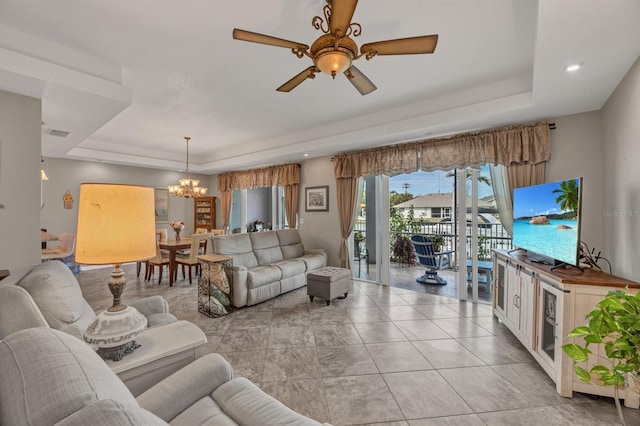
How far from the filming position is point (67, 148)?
5.04m

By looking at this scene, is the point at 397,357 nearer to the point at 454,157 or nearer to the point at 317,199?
the point at 454,157

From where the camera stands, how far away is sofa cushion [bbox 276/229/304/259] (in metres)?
5.29

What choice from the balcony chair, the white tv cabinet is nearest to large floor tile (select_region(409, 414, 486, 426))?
the white tv cabinet

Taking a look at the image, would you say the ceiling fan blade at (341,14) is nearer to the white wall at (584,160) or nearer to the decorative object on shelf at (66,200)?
the white wall at (584,160)

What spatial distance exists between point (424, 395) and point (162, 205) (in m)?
7.57

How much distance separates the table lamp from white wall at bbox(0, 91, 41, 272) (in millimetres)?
2367

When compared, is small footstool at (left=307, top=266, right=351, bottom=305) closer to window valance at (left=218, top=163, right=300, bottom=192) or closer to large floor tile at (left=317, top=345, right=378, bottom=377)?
large floor tile at (left=317, top=345, right=378, bottom=377)

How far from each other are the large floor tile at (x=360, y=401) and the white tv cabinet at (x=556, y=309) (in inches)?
51.8

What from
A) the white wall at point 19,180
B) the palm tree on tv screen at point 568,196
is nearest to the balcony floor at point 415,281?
the palm tree on tv screen at point 568,196

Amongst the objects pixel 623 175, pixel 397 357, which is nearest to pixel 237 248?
pixel 397 357

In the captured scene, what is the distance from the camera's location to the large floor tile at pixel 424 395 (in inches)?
75.6

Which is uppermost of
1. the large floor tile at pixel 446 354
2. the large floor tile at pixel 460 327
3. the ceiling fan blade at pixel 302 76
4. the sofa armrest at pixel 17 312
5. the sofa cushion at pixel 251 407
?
the ceiling fan blade at pixel 302 76

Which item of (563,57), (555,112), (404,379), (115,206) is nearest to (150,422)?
(115,206)

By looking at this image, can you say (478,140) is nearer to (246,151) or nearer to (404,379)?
(404,379)
